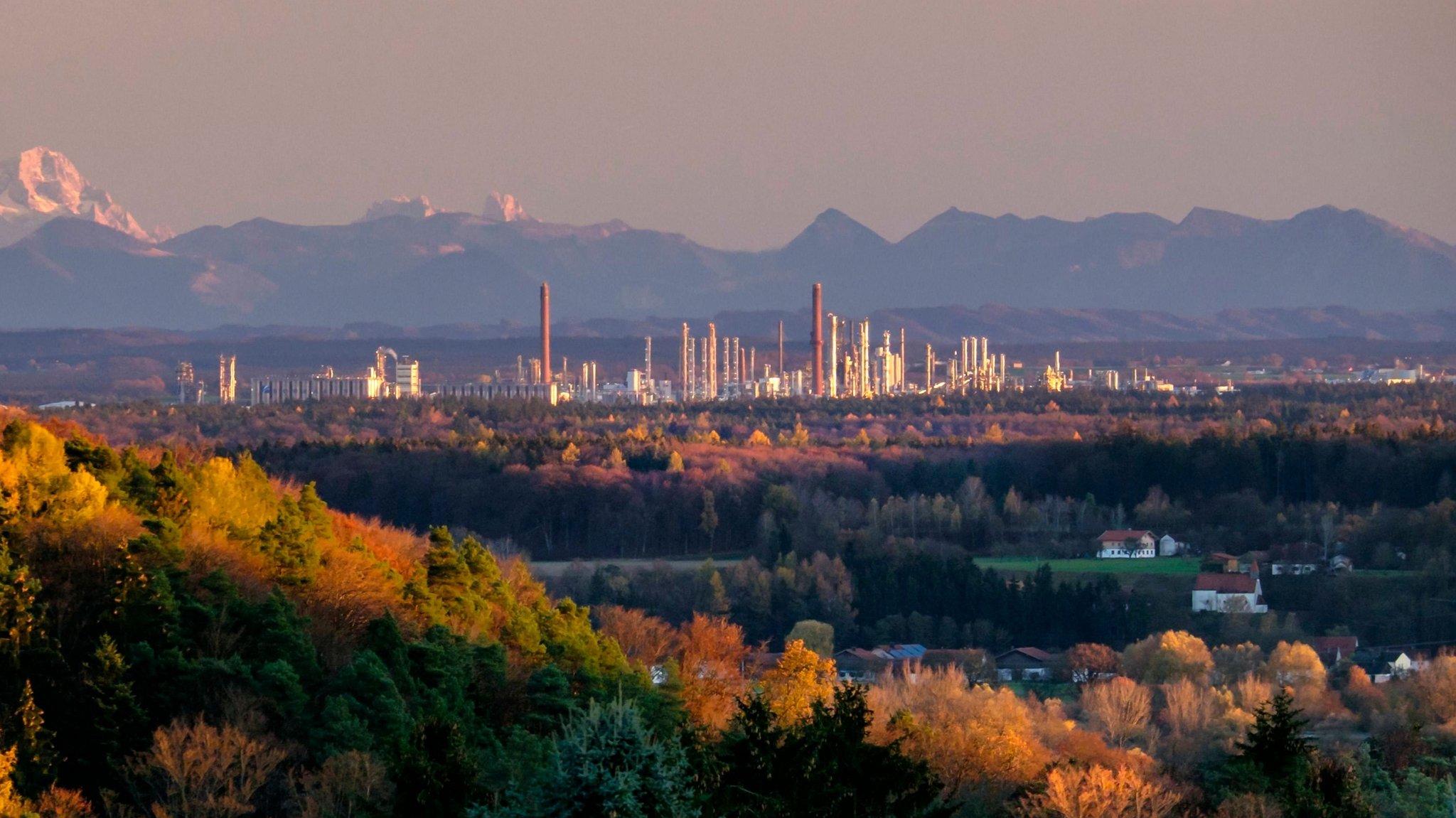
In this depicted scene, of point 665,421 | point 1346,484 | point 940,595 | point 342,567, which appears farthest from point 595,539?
point 342,567

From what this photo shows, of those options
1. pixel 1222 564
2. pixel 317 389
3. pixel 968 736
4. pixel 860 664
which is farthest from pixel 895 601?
pixel 317 389

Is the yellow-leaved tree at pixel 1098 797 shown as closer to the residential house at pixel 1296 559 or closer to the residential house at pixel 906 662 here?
the residential house at pixel 906 662

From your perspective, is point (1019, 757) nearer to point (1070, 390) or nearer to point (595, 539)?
point (595, 539)

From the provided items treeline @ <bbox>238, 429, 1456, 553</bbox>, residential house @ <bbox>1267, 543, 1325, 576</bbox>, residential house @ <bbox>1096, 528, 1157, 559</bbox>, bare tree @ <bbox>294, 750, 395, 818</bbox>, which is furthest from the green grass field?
bare tree @ <bbox>294, 750, 395, 818</bbox>

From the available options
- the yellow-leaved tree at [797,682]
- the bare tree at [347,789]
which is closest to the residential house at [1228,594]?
the yellow-leaved tree at [797,682]

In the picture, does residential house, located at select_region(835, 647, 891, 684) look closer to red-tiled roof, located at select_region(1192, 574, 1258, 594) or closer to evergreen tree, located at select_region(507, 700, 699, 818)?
red-tiled roof, located at select_region(1192, 574, 1258, 594)
